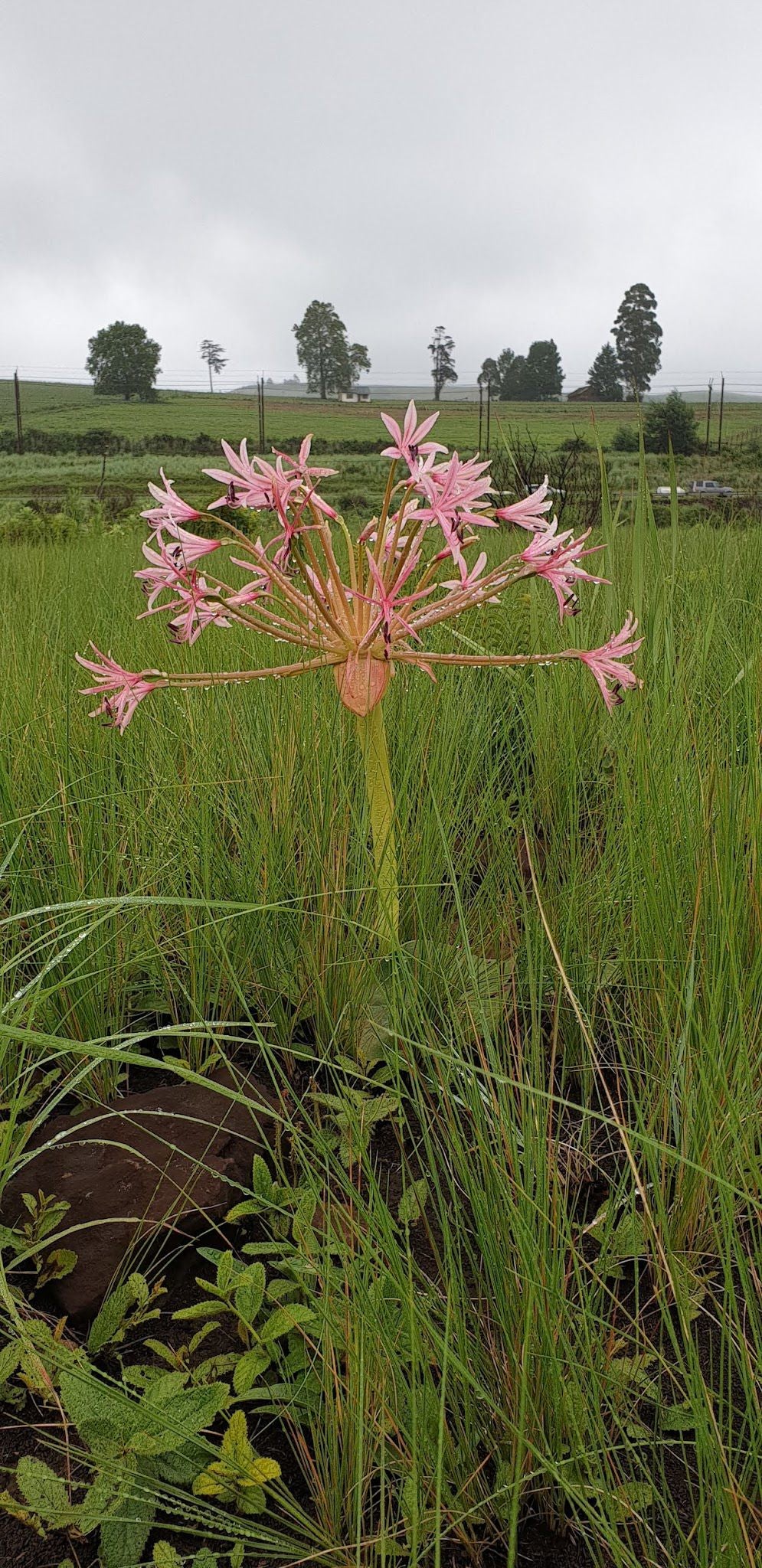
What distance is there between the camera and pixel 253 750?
5.24 feet

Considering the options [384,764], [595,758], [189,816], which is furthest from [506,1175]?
[595,758]

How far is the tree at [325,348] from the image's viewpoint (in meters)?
65.0

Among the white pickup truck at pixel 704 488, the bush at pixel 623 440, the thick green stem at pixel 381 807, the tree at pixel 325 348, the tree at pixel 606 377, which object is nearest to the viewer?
the thick green stem at pixel 381 807

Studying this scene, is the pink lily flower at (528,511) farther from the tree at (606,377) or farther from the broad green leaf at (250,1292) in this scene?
the tree at (606,377)

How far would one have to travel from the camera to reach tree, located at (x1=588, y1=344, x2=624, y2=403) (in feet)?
173

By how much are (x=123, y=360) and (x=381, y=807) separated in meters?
61.3

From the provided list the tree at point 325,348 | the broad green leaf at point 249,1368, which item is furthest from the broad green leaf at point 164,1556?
the tree at point 325,348

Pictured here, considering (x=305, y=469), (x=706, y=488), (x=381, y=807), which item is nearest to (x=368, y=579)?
(x=305, y=469)

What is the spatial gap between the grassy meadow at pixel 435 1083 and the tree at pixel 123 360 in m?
56.9

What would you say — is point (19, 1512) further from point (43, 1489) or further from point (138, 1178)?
point (138, 1178)

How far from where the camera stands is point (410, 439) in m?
0.97

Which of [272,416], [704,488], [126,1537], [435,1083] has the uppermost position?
[272,416]

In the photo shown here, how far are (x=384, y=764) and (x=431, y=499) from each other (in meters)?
0.29

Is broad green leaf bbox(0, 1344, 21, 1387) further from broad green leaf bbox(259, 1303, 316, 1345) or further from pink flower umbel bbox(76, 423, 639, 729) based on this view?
pink flower umbel bbox(76, 423, 639, 729)
